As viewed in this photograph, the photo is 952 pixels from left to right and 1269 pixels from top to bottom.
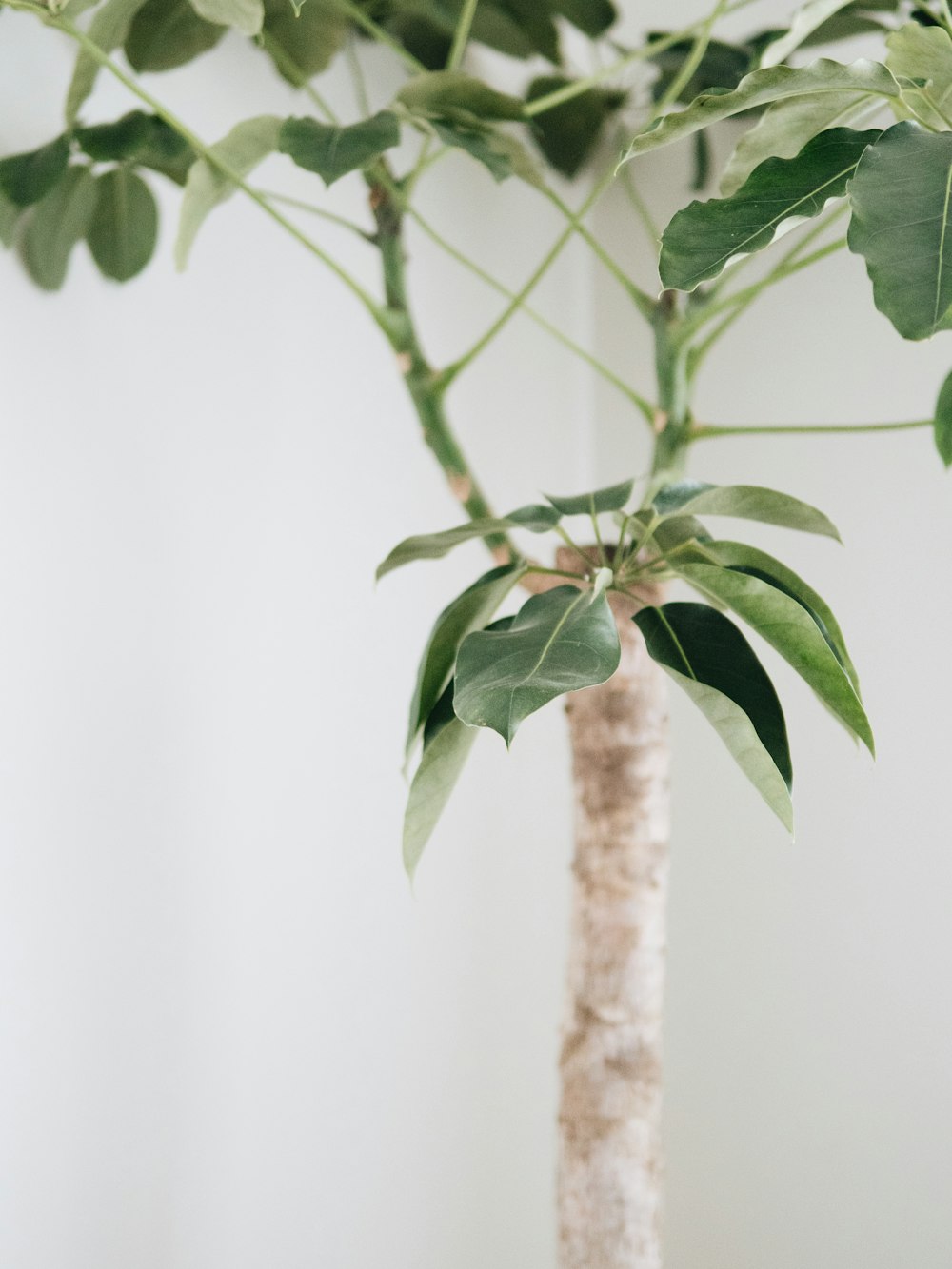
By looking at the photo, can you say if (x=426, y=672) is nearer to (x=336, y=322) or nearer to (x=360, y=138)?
(x=360, y=138)

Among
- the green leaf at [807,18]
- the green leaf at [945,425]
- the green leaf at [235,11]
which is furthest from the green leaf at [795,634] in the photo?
the green leaf at [235,11]

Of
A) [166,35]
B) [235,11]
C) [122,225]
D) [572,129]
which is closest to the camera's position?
[235,11]

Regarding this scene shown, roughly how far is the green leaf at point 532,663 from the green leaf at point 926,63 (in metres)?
0.35

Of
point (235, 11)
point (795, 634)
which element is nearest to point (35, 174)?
point (235, 11)

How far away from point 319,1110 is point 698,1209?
635mm

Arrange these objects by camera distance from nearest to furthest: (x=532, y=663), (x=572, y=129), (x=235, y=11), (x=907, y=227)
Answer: (x=907, y=227) → (x=532, y=663) → (x=235, y=11) → (x=572, y=129)

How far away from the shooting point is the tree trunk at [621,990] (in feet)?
3.36

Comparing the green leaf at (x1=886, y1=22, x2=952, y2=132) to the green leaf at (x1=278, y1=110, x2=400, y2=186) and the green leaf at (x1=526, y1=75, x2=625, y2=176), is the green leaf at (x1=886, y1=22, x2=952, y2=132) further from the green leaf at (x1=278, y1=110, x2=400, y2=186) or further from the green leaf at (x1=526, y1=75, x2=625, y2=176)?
the green leaf at (x1=526, y1=75, x2=625, y2=176)

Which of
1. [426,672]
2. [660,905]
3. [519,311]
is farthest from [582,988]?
[519,311]

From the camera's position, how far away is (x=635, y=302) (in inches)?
42.9

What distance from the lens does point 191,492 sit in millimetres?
1311

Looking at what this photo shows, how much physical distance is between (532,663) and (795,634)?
193 millimetres

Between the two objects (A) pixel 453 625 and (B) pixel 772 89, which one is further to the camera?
(A) pixel 453 625

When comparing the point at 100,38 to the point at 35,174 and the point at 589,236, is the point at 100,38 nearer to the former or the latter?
the point at 35,174
